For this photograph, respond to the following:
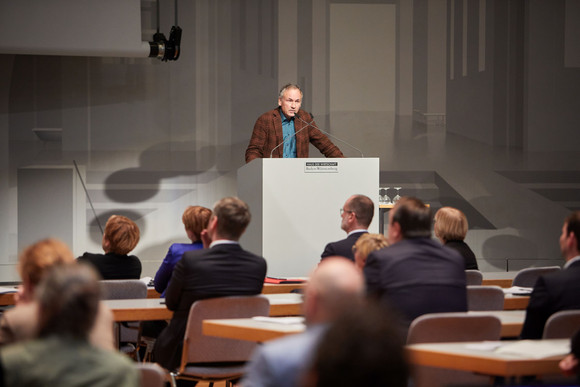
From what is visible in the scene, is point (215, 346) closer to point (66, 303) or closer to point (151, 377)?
point (151, 377)

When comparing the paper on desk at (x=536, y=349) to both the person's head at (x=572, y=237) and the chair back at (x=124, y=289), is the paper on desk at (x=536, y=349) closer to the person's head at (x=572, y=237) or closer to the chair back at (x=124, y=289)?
the person's head at (x=572, y=237)

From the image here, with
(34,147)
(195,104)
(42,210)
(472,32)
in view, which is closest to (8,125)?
(34,147)

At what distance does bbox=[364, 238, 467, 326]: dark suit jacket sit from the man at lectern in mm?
3266

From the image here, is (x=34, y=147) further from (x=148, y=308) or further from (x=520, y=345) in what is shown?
(x=520, y=345)

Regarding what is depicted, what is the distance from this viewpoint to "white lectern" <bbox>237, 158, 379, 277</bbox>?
5.40 meters

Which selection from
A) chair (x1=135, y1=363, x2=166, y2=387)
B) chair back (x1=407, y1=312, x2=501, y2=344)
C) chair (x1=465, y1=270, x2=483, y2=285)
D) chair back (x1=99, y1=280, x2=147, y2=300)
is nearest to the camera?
chair (x1=135, y1=363, x2=166, y2=387)

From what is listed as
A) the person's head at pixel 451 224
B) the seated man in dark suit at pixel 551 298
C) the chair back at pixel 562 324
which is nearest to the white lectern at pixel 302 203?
the person's head at pixel 451 224

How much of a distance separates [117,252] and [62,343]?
9.84 feet

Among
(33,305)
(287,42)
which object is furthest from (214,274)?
(287,42)

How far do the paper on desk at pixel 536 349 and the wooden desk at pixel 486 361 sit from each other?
0.04 metres

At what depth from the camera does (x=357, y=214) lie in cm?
463

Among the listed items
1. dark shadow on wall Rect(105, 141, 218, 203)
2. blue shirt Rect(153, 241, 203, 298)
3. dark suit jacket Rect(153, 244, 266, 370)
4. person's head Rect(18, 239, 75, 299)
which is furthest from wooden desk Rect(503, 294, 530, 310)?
dark shadow on wall Rect(105, 141, 218, 203)

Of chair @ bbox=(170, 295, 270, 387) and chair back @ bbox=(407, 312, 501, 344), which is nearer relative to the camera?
chair back @ bbox=(407, 312, 501, 344)

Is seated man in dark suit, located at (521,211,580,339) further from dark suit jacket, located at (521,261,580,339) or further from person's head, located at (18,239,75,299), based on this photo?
person's head, located at (18,239,75,299)
